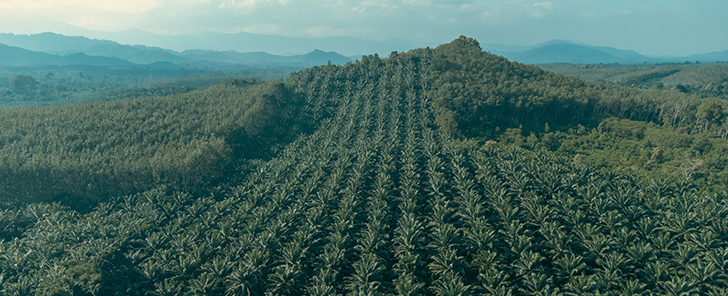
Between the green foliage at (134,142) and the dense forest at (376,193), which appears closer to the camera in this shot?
the dense forest at (376,193)

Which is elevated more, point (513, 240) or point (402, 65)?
point (402, 65)

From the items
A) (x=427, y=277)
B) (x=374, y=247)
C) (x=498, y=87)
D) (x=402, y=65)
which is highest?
(x=402, y=65)

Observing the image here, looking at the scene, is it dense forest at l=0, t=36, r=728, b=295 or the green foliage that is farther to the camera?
the green foliage

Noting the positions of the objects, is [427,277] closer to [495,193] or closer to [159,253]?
[495,193]

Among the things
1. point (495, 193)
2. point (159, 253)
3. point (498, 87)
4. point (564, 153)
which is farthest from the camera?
point (498, 87)

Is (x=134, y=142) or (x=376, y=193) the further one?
(x=134, y=142)

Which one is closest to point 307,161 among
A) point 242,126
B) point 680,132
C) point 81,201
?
point 242,126

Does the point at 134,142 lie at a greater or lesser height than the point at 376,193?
greater

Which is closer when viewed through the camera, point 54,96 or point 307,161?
point 307,161
